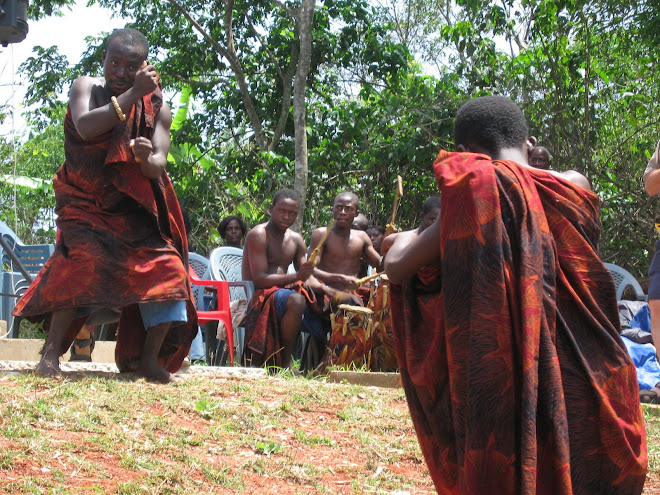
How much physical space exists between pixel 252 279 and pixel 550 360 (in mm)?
5586

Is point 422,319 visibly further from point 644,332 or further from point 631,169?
point 631,169

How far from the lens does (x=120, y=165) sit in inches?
191

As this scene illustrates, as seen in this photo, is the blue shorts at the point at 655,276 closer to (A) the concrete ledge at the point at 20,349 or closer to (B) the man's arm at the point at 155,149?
(B) the man's arm at the point at 155,149

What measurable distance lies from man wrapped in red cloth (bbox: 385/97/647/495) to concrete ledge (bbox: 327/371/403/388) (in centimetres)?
360

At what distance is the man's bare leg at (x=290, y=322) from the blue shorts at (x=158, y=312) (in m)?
2.28

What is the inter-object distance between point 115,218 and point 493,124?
9.71 ft

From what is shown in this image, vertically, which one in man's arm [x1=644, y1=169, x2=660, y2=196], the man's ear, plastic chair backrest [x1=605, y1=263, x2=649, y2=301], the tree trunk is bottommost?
plastic chair backrest [x1=605, y1=263, x2=649, y2=301]

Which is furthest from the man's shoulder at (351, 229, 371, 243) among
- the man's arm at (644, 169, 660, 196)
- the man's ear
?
the man's ear

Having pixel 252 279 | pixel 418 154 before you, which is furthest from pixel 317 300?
pixel 418 154

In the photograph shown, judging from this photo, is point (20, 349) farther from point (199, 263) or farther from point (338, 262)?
point (338, 262)

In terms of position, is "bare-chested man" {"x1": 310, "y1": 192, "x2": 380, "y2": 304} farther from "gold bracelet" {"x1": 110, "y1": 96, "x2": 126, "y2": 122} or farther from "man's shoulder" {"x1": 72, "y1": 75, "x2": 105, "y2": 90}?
"gold bracelet" {"x1": 110, "y1": 96, "x2": 126, "y2": 122}

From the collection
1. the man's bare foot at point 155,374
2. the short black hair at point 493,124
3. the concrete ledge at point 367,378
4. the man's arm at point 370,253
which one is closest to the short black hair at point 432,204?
the concrete ledge at point 367,378

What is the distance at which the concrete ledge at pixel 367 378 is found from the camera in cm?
611

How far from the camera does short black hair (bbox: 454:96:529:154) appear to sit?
98.6 inches
